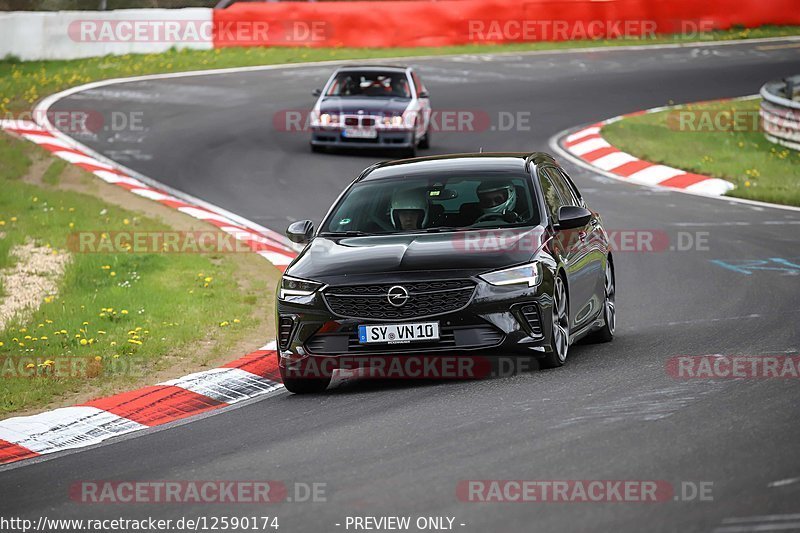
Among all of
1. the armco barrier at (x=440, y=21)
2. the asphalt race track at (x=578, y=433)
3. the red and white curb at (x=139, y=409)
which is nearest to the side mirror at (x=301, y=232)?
the red and white curb at (x=139, y=409)

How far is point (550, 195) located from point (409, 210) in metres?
1.14

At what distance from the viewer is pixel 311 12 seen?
37.3 metres

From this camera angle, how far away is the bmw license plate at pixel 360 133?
24.4 meters

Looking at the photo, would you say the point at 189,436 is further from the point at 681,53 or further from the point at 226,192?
the point at 681,53

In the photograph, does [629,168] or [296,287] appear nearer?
[296,287]

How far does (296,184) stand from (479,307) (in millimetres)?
12069

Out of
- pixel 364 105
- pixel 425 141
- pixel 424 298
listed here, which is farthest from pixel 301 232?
pixel 425 141

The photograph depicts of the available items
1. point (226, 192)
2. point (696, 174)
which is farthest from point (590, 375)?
point (696, 174)

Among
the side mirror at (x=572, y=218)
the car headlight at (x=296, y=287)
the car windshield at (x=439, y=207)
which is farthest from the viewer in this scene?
the car windshield at (x=439, y=207)

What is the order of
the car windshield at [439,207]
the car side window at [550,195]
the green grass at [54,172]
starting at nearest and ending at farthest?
the car windshield at [439,207] < the car side window at [550,195] < the green grass at [54,172]

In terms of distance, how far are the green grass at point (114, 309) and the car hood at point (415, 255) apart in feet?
A: 5.99

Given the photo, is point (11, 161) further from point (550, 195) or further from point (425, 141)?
point (550, 195)

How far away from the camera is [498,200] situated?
36.2 ft

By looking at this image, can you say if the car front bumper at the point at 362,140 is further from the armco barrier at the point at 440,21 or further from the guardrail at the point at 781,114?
the armco barrier at the point at 440,21
